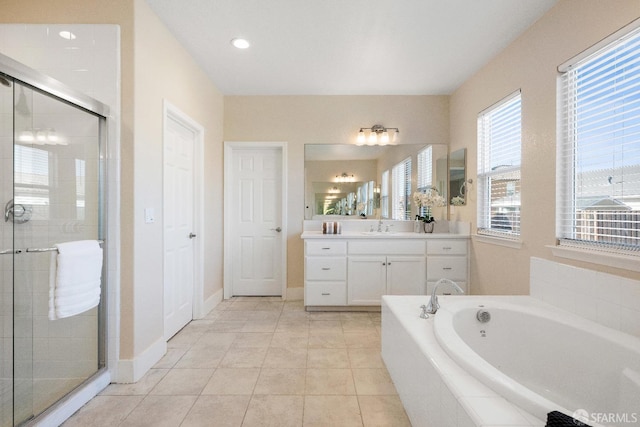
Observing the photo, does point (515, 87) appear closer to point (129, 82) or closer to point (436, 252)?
point (436, 252)

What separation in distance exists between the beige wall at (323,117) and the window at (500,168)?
2.64 ft

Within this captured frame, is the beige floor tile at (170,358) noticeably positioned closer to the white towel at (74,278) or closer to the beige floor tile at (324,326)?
the white towel at (74,278)

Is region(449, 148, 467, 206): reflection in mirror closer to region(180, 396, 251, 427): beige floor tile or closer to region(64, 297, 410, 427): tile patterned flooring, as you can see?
region(64, 297, 410, 427): tile patterned flooring

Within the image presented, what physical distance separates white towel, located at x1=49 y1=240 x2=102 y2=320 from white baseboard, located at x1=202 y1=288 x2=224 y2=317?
4.91ft

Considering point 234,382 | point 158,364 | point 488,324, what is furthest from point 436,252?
point 158,364

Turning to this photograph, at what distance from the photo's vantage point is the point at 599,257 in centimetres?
167

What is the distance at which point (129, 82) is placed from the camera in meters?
1.93

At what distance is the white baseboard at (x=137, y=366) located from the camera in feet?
6.32

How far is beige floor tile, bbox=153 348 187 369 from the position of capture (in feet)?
7.03

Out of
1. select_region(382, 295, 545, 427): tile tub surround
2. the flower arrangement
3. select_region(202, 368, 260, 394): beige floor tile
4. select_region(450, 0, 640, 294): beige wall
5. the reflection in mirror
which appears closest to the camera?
select_region(382, 295, 545, 427): tile tub surround

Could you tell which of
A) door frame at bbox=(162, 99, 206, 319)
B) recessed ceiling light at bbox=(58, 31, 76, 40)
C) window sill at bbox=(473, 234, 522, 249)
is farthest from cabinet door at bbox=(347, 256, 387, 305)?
recessed ceiling light at bbox=(58, 31, 76, 40)

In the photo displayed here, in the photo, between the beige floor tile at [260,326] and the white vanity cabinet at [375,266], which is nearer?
the beige floor tile at [260,326]

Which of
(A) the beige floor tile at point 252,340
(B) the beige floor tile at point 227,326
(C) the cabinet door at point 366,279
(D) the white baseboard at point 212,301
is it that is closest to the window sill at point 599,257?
(C) the cabinet door at point 366,279

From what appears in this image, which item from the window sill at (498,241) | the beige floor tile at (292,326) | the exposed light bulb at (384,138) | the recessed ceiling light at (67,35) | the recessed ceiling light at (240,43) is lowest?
the beige floor tile at (292,326)
